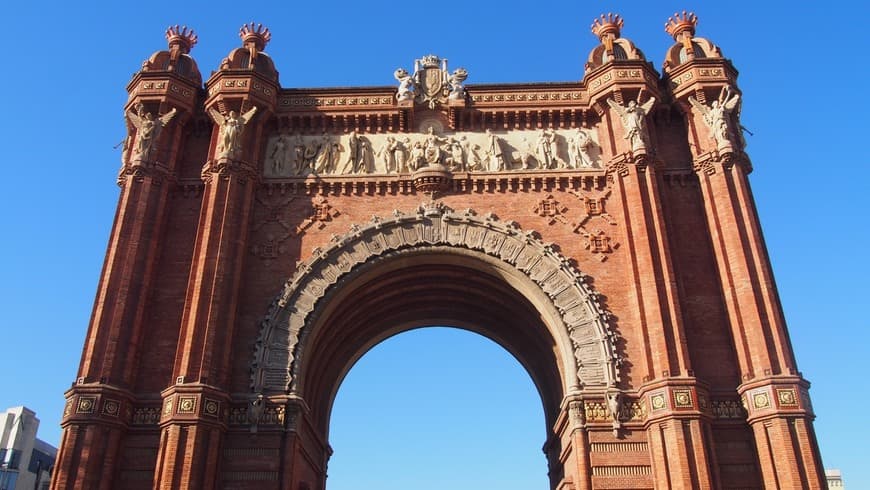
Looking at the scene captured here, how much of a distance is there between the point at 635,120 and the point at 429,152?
19.5ft

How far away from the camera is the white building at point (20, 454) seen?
145 ft

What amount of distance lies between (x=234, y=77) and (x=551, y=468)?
15518 mm

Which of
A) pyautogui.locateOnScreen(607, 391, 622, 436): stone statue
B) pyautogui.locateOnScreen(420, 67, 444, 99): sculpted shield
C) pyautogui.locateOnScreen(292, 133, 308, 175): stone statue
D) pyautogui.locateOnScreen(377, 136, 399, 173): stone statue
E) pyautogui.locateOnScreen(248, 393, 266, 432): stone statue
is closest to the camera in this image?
pyautogui.locateOnScreen(607, 391, 622, 436): stone statue

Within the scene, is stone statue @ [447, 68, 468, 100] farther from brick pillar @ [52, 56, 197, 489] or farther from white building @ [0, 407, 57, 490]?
white building @ [0, 407, 57, 490]

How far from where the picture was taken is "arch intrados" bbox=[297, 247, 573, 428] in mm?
19297

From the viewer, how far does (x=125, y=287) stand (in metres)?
18.3

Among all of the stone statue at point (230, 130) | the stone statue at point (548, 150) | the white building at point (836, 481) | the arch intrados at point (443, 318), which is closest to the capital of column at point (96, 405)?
the arch intrados at point (443, 318)

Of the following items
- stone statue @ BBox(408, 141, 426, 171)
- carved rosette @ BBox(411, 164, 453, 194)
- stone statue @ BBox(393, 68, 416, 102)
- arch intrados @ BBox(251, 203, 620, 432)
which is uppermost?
stone statue @ BBox(393, 68, 416, 102)

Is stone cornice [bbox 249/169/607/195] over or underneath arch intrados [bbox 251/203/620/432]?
over

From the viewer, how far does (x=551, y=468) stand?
2259cm

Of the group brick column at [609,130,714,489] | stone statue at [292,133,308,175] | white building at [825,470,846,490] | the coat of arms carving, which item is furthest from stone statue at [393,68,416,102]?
white building at [825,470,846,490]

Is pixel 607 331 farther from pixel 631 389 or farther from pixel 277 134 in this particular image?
pixel 277 134

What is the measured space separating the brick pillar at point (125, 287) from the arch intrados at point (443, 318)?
433cm

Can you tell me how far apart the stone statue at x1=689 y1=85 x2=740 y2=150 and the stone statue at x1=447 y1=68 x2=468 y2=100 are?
22.0 ft
